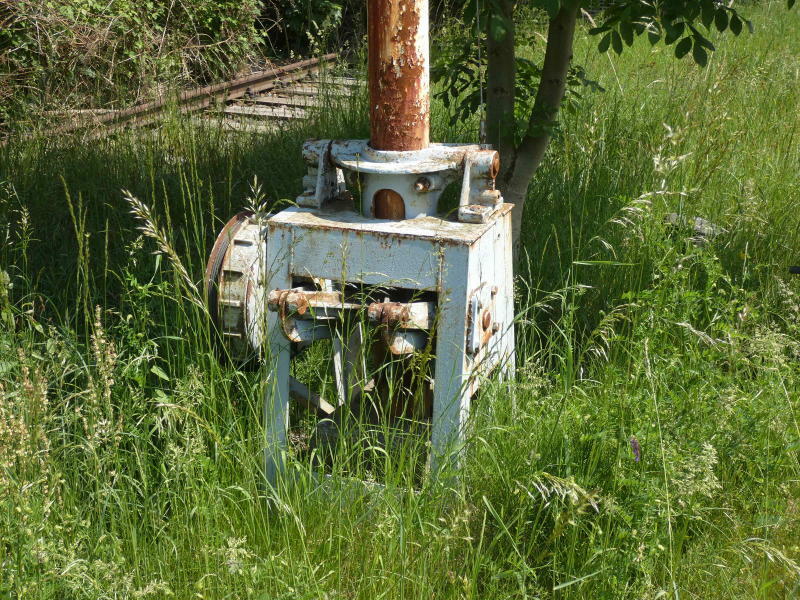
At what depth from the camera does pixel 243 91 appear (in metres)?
7.78

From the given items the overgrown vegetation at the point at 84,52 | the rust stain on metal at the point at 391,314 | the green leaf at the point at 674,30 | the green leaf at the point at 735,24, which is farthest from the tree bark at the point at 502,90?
the overgrown vegetation at the point at 84,52

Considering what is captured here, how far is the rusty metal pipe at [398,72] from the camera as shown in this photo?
2438 millimetres

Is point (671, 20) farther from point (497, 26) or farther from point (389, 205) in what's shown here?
point (389, 205)

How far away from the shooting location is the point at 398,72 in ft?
8.14

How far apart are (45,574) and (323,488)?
2.39 feet

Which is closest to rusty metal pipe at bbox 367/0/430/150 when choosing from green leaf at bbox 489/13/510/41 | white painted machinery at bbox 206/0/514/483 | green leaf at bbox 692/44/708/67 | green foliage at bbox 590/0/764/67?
white painted machinery at bbox 206/0/514/483

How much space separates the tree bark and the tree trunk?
0.07m

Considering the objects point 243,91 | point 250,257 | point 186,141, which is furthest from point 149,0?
point 250,257

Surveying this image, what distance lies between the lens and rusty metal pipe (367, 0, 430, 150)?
244 centimetres

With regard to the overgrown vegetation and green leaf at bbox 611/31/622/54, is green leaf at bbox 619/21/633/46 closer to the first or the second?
green leaf at bbox 611/31/622/54

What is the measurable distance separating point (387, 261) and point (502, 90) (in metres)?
1.56

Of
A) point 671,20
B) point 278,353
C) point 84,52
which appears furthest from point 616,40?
point 84,52

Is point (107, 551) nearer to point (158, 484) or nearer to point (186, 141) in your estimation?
point (158, 484)

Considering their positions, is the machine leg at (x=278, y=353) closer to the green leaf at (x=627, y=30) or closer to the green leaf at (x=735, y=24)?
the green leaf at (x=627, y=30)
